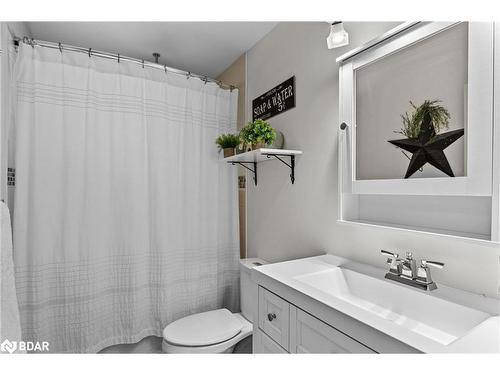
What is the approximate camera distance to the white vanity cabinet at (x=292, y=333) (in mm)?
777

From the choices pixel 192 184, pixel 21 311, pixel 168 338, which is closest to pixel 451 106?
pixel 192 184

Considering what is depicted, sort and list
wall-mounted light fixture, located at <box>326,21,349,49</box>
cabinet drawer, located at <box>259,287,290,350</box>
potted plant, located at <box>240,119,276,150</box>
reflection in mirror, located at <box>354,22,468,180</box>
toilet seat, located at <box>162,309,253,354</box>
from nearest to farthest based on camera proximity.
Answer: reflection in mirror, located at <box>354,22,468,180</box>, cabinet drawer, located at <box>259,287,290,350</box>, wall-mounted light fixture, located at <box>326,21,349,49</box>, toilet seat, located at <box>162,309,253,354</box>, potted plant, located at <box>240,119,276,150</box>

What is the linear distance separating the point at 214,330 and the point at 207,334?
54 mm

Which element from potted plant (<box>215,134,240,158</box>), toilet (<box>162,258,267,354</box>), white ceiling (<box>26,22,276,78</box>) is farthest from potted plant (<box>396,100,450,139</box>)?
white ceiling (<box>26,22,276,78</box>)

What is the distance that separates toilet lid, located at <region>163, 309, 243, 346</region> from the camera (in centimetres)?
147

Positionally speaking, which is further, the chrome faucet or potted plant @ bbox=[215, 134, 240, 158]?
potted plant @ bbox=[215, 134, 240, 158]

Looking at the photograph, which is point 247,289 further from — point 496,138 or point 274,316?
point 496,138

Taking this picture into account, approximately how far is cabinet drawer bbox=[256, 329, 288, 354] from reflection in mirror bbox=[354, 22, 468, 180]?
28.6 inches

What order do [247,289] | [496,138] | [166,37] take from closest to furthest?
1. [496,138]
2. [247,289]
3. [166,37]

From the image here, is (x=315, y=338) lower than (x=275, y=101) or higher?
lower

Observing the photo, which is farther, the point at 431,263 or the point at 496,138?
the point at 431,263

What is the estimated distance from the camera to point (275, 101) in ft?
5.86

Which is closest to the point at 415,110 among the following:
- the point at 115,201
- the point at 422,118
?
the point at 422,118

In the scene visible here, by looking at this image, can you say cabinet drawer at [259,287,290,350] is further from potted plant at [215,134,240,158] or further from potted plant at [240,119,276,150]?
potted plant at [215,134,240,158]
